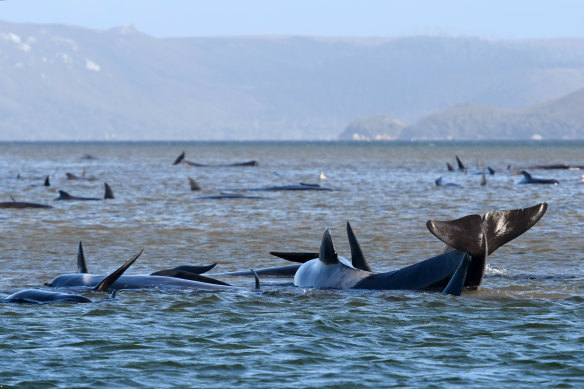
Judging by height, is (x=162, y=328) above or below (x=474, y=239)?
below

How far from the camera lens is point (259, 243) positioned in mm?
23547

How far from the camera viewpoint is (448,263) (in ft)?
47.0

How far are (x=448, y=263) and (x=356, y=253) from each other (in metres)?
1.63

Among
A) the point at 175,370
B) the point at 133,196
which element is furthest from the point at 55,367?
the point at 133,196

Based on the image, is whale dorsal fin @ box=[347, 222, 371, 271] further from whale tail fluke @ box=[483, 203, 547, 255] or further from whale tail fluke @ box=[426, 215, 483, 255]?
whale tail fluke @ box=[483, 203, 547, 255]

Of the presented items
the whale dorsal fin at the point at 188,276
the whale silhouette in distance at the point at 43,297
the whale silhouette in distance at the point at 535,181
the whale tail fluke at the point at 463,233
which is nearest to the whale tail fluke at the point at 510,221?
the whale tail fluke at the point at 463,233

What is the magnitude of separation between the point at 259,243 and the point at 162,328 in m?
10.8

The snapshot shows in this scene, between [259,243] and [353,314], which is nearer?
[353,314]

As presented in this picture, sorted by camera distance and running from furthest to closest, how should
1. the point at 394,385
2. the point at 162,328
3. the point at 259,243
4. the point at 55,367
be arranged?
the point at 259,243, the point at 162,328, the point at 55,367, the point at 394,385

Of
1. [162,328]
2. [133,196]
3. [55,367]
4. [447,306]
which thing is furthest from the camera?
[133,196]

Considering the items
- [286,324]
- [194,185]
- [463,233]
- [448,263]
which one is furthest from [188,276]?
[194,185]

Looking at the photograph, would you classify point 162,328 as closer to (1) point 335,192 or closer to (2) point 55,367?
(2) point 55,367

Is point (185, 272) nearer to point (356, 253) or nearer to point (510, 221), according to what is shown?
point (356, 253)

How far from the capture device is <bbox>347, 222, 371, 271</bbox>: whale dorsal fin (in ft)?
49.9
